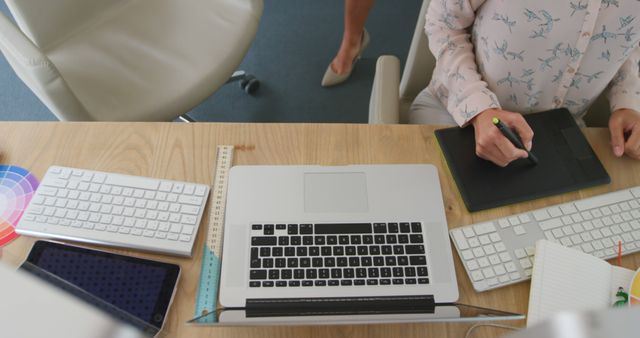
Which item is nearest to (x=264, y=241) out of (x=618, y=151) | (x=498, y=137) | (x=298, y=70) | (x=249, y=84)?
(x=498, y=137)

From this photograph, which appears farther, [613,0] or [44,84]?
[44,84]

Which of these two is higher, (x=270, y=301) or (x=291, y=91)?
(x=291, y=91)

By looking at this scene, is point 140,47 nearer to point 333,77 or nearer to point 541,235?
point 333,77

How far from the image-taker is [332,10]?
80.2 inches

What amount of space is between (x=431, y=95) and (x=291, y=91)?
2.74 feet

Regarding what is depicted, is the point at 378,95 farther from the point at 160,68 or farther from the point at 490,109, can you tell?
the point at 160,68

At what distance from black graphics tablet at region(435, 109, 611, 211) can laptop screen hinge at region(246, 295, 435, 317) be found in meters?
0.22

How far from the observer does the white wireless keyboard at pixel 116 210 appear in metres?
0.74

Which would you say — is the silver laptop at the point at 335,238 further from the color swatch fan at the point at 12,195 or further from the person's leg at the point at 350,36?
the person's leg at the point at 350,36

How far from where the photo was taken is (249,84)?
70.2 inches

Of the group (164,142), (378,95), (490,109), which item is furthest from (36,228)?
(490,109)

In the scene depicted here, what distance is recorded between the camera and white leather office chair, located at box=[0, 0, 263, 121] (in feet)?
3.85

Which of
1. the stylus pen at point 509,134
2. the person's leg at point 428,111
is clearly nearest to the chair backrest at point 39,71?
the person's leg at point 428,111

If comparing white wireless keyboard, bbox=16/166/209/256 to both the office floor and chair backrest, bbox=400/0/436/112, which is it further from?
the office floor
